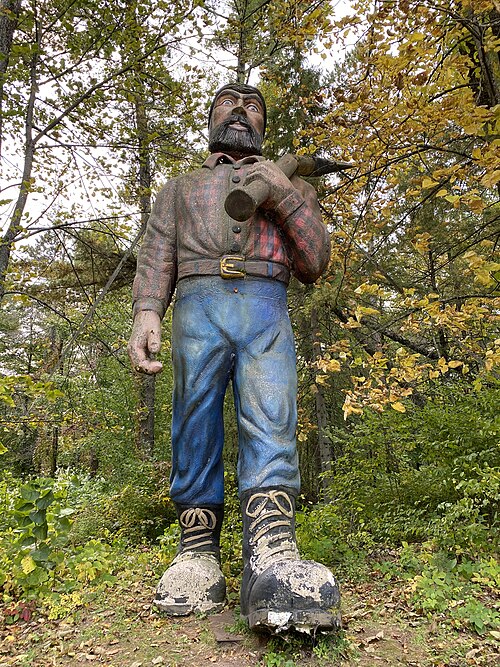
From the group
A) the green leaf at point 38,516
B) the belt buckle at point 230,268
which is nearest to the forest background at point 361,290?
the green leaf at point 38,516

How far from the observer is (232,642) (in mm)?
2090

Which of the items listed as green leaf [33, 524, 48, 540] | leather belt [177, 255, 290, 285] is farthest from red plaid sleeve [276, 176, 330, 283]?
green leaf [33, 524, 48, 540]

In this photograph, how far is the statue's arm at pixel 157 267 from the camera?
2766 mm

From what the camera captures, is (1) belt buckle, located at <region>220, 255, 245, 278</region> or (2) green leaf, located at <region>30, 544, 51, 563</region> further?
(2) green leaf, located at <region>30, 544, 51, 563</region>

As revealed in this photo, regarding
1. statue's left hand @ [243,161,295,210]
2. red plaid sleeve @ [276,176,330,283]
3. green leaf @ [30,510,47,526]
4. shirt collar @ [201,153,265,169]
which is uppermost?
shirt collar @ [201,153,265,169]

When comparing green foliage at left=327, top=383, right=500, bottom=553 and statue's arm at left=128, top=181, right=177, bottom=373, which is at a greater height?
statue's arm at left=128, top=181, right=177, bottom=373

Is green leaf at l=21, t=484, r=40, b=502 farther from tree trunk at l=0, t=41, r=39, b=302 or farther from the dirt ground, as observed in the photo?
tree trunk at l=0, t=41, r=39, b=302

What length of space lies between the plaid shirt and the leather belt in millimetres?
28

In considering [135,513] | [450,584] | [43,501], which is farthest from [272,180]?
[135,513]

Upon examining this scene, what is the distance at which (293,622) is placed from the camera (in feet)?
6.07

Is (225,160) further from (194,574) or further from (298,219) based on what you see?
(194,574)

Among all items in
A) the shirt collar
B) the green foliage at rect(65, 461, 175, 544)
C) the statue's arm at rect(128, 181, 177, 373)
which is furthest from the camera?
the green foliage at rect(65, 461, 175, 544)

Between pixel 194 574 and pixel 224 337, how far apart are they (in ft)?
3.38

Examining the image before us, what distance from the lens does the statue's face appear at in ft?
9.73
